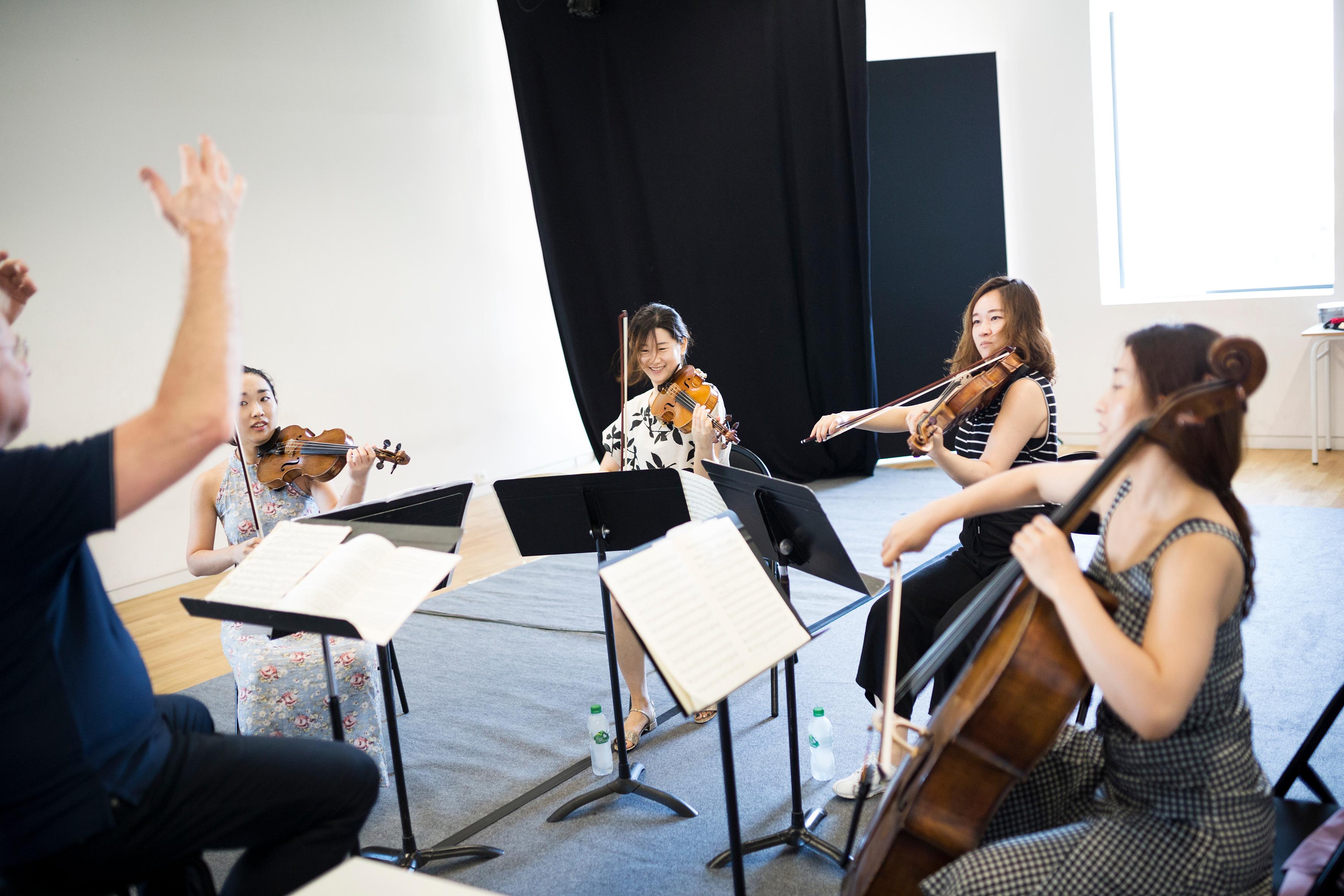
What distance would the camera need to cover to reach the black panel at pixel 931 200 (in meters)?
5.71

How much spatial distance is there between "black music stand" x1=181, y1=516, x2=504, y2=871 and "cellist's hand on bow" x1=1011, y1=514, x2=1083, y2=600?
3.42 ft

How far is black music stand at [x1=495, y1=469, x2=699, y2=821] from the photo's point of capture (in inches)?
91.5

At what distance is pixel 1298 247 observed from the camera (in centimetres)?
554

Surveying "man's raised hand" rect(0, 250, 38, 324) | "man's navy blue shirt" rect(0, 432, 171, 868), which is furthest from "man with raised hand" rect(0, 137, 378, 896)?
"man's raised hand" rect(0, 250, 38, 324)

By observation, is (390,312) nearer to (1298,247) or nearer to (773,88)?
(773,88)

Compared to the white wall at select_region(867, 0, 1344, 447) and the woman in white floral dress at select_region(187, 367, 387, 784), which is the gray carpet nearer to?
the woman in white floral dress at select_region(187, 367, 387, 784)

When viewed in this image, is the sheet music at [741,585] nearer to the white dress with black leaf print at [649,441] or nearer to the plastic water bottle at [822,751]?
the plastic water bottle at [822,751]

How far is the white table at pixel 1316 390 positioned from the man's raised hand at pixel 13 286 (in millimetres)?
5490

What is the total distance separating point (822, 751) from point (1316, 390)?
4.36m

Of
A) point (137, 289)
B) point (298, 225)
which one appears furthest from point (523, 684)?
point (298, 225)

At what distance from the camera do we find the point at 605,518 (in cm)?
241

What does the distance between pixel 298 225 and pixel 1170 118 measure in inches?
207

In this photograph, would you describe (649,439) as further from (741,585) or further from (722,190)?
(722,190)

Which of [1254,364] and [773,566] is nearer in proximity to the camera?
[1254,364]
